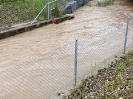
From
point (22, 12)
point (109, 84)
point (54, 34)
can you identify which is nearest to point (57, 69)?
point (109, 84)

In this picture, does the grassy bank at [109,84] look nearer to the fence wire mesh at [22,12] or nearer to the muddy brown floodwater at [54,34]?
the muddy brown floodwater at [54,34]

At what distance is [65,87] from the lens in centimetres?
795

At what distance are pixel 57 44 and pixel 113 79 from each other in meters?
5.35

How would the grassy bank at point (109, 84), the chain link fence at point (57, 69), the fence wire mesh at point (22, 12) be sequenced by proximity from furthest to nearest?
1. the fence wire mesh at point (22, 12)
2. the chain link fence at point (57, 69)
3. the grassy bank at point (109, 84)

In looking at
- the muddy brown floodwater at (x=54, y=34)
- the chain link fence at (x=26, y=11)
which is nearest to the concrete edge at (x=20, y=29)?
the muddy brown floodwater at (x=54, y=34)

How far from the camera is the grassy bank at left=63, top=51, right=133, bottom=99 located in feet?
21.1

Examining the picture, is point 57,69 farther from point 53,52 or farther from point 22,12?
point 22,12

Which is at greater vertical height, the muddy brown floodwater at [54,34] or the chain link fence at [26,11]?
the chain link fence at [26,11]

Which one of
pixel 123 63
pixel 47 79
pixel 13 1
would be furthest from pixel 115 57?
pixel 13 1

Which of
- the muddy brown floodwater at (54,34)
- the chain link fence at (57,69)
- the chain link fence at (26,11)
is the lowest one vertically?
the chain link fence at (57,69)

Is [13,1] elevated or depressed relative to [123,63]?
elevated

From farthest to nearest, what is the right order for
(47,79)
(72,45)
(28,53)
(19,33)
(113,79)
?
(19,33), (72,45), (28,53), (47,79), (113,79)

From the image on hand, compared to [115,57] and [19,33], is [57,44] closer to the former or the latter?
[19,33]

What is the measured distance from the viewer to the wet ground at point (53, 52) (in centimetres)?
818
